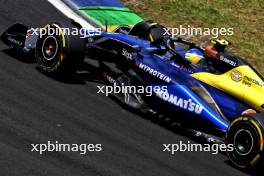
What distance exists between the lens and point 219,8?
15.7 metres

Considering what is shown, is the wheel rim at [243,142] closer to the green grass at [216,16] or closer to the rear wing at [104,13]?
the rear wing at [104,13]

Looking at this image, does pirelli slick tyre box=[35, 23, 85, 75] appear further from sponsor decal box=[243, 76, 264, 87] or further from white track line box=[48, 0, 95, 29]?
white track line box=[48, 0, 95, 29]

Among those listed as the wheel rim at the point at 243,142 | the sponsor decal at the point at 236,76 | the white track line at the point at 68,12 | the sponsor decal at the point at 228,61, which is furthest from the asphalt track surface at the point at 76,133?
the white track line at the point at 68,12

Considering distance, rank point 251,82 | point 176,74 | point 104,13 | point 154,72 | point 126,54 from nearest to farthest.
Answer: point 251,82 → point 176,74 → point 154,72 → point 126,54 → point 104,13

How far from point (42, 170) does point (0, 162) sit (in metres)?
0.48

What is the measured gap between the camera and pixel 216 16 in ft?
49.9

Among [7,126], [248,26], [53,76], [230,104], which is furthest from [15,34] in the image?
[248,26]

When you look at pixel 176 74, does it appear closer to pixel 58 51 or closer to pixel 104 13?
pixel 58 51

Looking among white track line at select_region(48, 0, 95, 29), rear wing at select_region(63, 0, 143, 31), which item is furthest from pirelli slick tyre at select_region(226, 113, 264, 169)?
white track line at select_region(48, 0, 95, 29)

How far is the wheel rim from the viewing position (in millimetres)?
7438

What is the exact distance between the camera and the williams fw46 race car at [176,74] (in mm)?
7672

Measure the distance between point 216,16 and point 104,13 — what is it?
338 cm

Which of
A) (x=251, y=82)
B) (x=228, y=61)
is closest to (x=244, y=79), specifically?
(x=251, y=82)

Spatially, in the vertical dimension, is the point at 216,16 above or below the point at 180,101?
below
